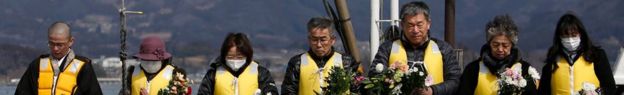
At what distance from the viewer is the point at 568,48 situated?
33.1 feet

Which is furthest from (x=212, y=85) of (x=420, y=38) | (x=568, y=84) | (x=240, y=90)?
(x=568, y=84)

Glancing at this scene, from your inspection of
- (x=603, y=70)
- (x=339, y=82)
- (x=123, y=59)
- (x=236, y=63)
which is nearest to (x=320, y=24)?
(x=339, y=82)

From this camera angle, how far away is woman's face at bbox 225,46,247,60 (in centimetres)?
1108

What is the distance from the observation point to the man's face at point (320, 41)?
10750 millimetres

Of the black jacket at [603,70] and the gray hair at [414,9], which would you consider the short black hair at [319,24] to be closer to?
the gray hair at [414,9]

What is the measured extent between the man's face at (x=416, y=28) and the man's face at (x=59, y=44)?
8.40 ft

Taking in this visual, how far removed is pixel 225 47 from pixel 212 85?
350 mm

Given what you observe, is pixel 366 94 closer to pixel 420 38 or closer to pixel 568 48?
pixel 420 38

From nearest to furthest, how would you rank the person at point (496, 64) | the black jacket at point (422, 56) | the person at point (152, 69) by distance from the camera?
the person at point (496, 64) → the black jacket at point (422, 56) → the person at point (152, 69)

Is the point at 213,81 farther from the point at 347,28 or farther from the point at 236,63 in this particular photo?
the point at 347,28

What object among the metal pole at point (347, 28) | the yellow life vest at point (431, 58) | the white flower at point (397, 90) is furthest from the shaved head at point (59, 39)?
the metal pole at point (347, 28)

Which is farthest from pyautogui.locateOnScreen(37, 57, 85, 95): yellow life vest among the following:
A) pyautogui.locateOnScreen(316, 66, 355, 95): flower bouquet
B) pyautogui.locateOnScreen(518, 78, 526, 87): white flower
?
pyautogui.locateOnScreen(518, 78, 526, 87): white flower

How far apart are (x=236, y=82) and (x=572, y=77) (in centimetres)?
255

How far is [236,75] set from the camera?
11188mm
